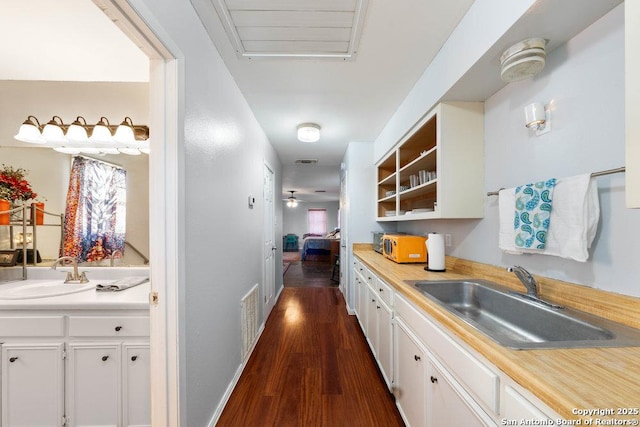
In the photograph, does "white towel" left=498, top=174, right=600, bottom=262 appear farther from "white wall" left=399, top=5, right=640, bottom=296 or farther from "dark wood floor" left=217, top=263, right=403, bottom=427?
"dark wood floor" left=217, top=263, right=403, bottom=427

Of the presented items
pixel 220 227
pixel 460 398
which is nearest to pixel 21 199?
pixel 220 227

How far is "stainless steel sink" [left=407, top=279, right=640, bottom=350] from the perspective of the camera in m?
0.78

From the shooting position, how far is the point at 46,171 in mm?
1885

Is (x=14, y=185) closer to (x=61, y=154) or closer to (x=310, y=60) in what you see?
(x=61, y=154)

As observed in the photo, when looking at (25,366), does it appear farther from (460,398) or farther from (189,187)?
(460,398)

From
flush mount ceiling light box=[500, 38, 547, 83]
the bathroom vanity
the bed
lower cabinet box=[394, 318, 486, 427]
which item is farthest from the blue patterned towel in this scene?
the bed

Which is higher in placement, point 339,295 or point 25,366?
point 25,366

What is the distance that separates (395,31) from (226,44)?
1056mm

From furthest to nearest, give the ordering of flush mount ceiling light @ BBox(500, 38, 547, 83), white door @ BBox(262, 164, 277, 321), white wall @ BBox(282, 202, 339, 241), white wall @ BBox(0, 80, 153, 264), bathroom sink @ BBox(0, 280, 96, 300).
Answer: white wall @ BBox(282, 202, 339, 241) < white door @ BBox(262, 164, 277, 321) < white wall @ BBox(0, 80, 153, 264) < bathroom sink @ BBox(0, 280, 96, 300) < flush mount ceiling light @ BBox(500, 38, 547, 83)

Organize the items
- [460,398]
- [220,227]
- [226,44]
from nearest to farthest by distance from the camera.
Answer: [460,398] → [226,44] → [220,227]

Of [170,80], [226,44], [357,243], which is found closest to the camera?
[170,80]

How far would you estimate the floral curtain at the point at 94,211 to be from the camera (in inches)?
74.0

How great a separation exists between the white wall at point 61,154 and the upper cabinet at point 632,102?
2525 millimetres

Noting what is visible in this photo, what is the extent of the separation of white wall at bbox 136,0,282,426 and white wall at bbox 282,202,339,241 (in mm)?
9146
